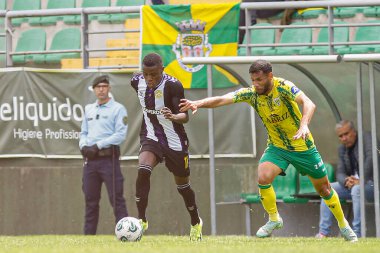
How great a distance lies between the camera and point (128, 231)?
12.5 metres

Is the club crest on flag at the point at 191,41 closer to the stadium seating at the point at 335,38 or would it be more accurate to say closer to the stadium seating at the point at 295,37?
the stadium seating at the point at 295,37

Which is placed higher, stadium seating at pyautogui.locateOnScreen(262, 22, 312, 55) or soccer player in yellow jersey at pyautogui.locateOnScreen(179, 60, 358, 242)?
stadium seating at pyautogui.locateOnScreen(262, 22, 312, 55)

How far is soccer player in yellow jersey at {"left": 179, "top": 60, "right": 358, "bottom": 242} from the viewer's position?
12.3 m

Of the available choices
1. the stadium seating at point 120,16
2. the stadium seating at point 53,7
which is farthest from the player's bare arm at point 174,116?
the stadium seating at point 53,7

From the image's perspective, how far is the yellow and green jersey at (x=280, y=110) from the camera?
12414 mm

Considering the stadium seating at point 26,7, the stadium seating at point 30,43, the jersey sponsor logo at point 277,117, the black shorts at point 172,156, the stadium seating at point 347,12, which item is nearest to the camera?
the jersey sponsor logo at point 277,117

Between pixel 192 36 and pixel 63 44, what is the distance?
3048 mm

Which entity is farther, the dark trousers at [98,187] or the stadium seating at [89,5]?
the stadium seating at [89,5]

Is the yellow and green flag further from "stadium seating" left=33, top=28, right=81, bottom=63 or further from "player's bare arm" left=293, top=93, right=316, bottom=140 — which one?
"player's bare arm" left=293, top=93, right=316, bottom=140

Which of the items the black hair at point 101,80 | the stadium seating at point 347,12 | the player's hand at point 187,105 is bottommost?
the player's hand at point 187,105

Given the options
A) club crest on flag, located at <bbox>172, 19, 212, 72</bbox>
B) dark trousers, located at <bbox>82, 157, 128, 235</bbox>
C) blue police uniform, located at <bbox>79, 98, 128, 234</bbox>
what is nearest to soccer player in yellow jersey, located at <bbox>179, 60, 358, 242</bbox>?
dark trousers, located at <bbox>82, 157, 128, 235</bbox>

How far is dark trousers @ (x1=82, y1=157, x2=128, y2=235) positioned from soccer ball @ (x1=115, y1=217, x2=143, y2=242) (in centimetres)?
387

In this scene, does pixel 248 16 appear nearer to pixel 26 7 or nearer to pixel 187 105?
pixel 187 105

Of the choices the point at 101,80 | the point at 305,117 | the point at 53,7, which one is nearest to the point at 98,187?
the point at 101,80
